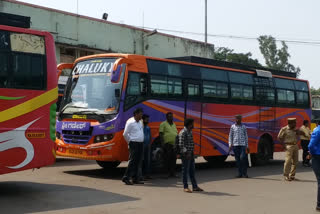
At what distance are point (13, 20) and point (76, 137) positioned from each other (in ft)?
13.6

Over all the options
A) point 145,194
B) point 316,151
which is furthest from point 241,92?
point 316,151

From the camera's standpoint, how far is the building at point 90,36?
26859 mm

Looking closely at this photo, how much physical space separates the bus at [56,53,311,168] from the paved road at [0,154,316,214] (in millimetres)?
1029

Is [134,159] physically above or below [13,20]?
below

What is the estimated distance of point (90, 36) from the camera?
3005 cm

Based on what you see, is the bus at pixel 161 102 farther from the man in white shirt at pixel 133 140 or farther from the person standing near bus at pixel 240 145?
the person standing near bus at pixel 240 145

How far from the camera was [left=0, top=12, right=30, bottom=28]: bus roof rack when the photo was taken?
962cm

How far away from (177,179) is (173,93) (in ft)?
8.78

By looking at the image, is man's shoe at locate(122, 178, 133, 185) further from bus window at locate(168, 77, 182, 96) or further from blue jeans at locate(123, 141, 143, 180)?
bus window at locate(168, 77, 182, 96)


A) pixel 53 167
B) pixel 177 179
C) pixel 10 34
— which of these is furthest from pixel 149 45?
pixel 10 34

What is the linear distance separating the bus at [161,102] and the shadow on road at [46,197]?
2022mm

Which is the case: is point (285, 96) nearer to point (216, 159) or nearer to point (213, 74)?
point (216, 159)

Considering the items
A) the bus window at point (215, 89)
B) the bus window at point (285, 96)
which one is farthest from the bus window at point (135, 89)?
the bus window at point (285, 96)

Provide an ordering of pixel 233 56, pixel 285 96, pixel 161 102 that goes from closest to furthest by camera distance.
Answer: pixel 161 102 → pixel 285 96 → pixel 233 56
